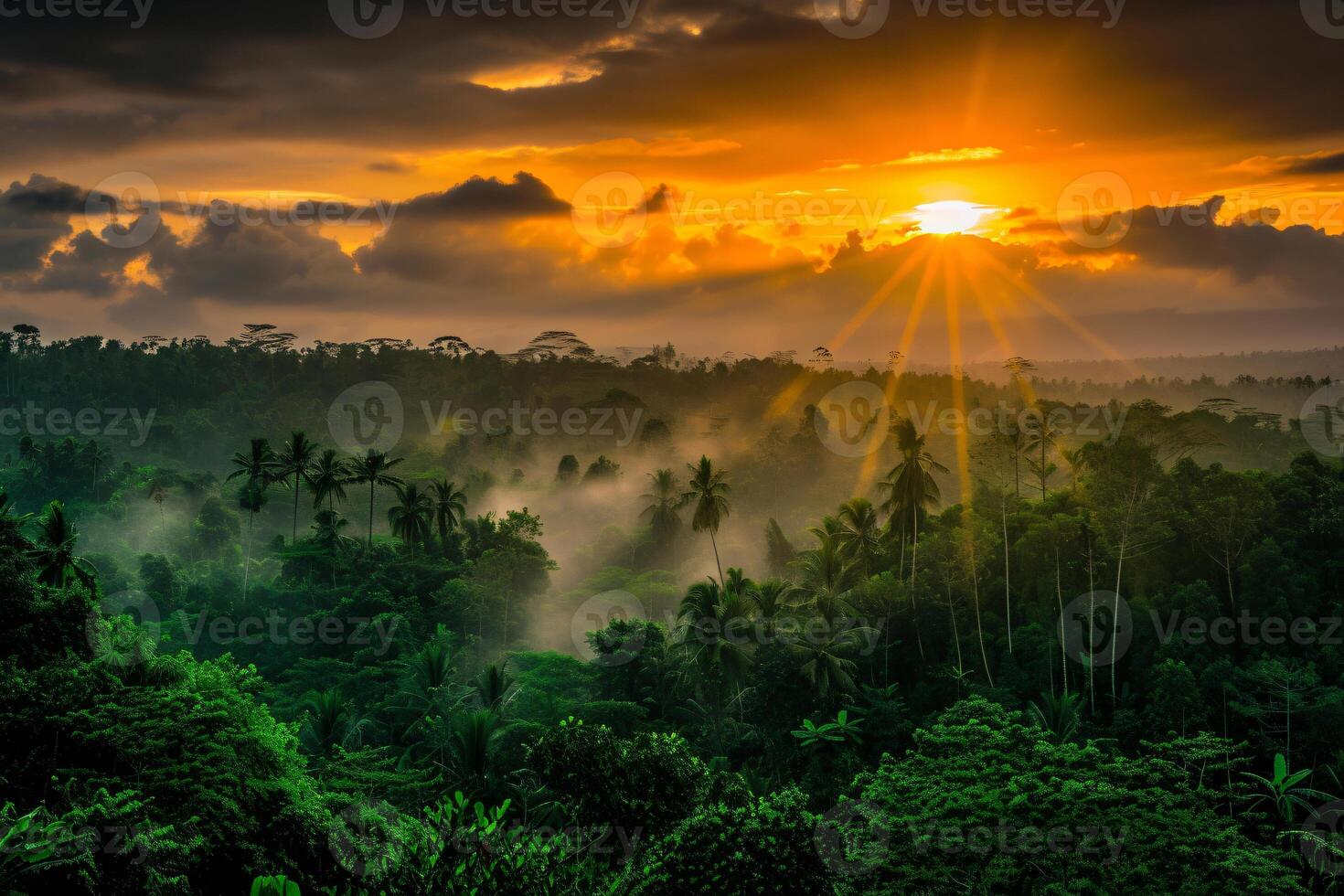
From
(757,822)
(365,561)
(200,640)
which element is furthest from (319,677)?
(757,822)

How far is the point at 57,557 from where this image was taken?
4441 centimetres

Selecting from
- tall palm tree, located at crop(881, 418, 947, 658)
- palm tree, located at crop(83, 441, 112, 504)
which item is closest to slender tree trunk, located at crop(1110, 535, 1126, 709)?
tall palm tree, located at crop(881, 418, 947, 658)

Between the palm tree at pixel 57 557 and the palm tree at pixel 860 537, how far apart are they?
37073 millimetres

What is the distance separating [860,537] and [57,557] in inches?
1535

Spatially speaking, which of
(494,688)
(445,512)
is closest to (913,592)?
(494,688)

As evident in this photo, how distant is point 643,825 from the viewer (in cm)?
3147

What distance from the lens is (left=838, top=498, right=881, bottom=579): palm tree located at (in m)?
61.3

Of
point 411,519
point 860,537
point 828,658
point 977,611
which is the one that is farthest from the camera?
point 411,519

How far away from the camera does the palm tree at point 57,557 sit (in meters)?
43.7

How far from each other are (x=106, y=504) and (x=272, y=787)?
8602 centimetres

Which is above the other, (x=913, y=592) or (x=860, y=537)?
(x=860, y=537)

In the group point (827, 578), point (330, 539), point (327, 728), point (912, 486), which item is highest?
point (912, 486)

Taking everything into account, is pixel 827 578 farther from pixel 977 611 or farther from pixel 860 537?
pixel 977 611

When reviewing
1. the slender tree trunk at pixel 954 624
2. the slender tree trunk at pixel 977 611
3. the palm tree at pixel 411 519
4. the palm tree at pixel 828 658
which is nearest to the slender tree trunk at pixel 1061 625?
the slender tree trunk at pixel 977 611
